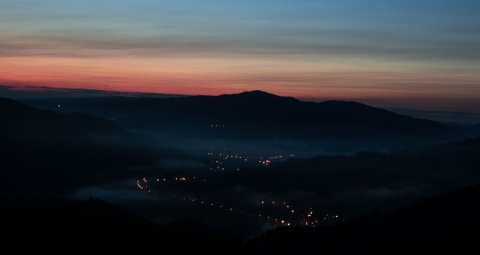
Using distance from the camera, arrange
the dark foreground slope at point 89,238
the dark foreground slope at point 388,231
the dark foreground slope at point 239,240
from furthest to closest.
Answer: the dark foreground slope at point 388,231, the dark foreground slope at point 239,240, the dark foreground slope at point 89,238

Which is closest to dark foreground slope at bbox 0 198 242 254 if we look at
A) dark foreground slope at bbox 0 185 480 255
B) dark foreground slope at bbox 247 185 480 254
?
dark foreground slope at bbox 0 185 480 255

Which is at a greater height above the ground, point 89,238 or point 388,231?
point 89,238

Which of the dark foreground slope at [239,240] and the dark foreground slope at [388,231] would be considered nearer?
the dark foreground slope at [239,240]

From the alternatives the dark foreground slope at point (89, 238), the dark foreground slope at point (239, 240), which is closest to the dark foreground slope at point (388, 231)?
the dark foreground slope at point (239, 240)

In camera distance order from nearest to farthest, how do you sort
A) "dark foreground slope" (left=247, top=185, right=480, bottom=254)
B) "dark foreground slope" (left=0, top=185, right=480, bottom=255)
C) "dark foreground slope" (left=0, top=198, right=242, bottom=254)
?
"dark foreground slope" (left=0, top=198, right=242, bottom=254) < "dark foreground slope" (left=0, top=185, right=480, bottom=255) < "dark foreground slope" (left=247, top=185, right=480, bottom=254)

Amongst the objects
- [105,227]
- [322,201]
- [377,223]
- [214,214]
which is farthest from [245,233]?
[105,227]

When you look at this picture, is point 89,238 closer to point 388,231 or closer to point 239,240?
point 239,240

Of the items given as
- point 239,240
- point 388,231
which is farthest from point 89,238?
point 388,231

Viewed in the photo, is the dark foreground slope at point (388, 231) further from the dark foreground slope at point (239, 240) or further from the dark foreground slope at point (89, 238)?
the dark foreground slope at point (89, 238)

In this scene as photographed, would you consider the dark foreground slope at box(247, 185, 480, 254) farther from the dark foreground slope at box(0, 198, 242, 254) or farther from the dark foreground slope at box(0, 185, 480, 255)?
the dark foreground slope at box(0, 198, 242, 254)

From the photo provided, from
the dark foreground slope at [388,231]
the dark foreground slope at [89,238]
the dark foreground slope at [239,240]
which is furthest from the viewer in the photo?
the dark foreground slope at [388,231]

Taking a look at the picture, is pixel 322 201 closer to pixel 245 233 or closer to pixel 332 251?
pixel 245 233
